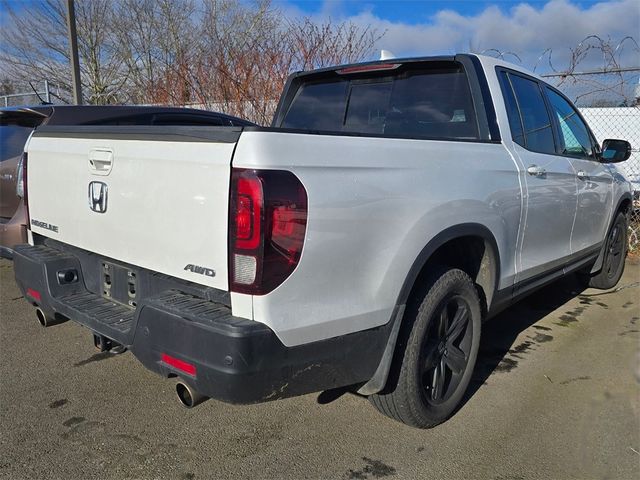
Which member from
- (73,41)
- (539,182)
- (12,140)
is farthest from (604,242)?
(73,41)

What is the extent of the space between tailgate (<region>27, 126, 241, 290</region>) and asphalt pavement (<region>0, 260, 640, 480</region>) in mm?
966

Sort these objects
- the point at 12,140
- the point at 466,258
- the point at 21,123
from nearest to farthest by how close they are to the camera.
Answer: the point at 466,258
the point at 12,140
the point at 21,123

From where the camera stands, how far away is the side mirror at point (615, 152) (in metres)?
4.59

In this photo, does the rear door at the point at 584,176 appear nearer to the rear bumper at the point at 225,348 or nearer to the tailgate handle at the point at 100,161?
the rear bumper at the point at 225,348

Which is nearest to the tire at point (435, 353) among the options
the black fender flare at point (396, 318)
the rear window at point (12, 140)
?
the black fender flare at point (396, 318)

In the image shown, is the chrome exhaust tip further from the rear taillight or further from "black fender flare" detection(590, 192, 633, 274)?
"black fender flare" detection(590, 192, 633, 274)

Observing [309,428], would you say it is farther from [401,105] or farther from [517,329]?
[517,329]

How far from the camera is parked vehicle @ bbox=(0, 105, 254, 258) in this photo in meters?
4.26

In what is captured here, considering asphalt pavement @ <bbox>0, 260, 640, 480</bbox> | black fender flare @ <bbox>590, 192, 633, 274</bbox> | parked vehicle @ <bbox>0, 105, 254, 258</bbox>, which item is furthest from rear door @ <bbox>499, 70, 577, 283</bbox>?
parked vehicle @ <bbox>0, 105, 254, 258</bbox>

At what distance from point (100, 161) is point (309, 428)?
5.71ft

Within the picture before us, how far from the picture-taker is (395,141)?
227 cm

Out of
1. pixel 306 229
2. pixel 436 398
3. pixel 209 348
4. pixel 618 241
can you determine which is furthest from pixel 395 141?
pixel 618 241

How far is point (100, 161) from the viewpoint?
7.96ft

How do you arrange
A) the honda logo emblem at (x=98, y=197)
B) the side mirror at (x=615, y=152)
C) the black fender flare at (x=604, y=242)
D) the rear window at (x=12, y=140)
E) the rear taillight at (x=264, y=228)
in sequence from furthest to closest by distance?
the black fender flare at (x=604, y=242), the rear window at (x=12, y=140), the side mirror at (x=615, y=152), the honda logo emblem at (x=98, y=197), the rear taillight at (x=264, y=228)
